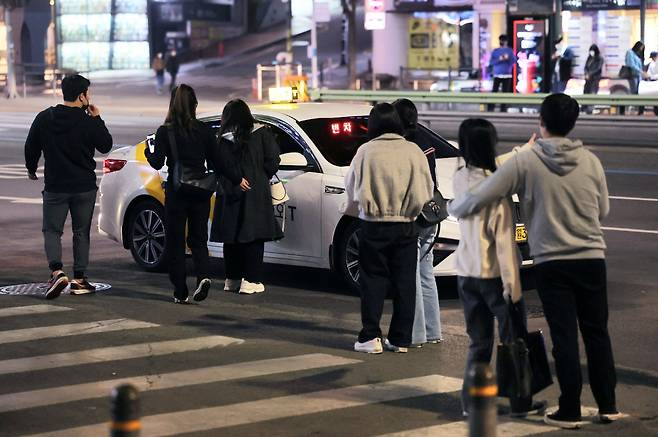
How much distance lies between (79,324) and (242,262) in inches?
74.1

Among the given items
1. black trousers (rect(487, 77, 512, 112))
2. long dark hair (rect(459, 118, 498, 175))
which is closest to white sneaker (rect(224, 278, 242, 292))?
long dark hair (rect(459, 118, 498, 175))

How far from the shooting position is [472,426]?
4.69 meters

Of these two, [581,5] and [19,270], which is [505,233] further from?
[581,5]

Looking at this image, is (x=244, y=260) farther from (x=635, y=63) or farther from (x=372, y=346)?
(x=635, y=63)

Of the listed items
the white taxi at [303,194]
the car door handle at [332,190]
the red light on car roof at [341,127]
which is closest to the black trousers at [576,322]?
the white taxi at [303,194]

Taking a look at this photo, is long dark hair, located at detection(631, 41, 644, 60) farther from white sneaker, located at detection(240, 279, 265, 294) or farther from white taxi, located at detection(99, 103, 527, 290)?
white sneaker, located at detection(240, 279, 265, 294)

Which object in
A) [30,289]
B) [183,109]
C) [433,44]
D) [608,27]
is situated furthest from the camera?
[433,44]

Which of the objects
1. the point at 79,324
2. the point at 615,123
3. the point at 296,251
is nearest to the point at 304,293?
the point at 296,251

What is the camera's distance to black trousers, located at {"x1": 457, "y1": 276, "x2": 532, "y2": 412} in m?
7.61

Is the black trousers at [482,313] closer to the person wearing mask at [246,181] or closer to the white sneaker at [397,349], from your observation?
the white sneaker at [397,349]

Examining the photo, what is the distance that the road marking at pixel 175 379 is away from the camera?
8.15 metres

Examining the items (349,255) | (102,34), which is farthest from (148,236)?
(102,34)

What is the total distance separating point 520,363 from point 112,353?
10.7 ft

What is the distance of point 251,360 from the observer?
30.5ft
